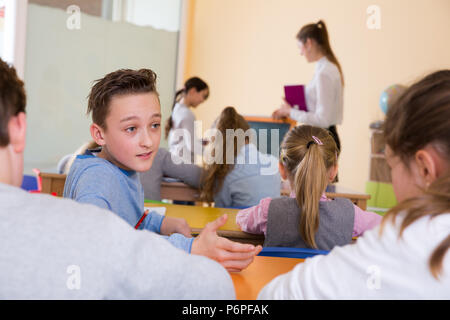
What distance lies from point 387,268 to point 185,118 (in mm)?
4145

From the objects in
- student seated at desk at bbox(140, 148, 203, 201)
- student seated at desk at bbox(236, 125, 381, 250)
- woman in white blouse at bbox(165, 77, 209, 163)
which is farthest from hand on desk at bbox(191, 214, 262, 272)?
woman in white blouse at bbox(165, 77, 209, 163)

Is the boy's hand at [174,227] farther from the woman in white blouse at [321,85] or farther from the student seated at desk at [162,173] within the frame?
the woman in white blouse at [321,85]

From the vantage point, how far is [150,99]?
1.54 m

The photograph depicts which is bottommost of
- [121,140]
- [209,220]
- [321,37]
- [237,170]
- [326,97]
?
[209,220]

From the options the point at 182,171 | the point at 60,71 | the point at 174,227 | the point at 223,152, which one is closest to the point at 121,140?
the point at 174,227

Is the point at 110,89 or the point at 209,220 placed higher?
the point at 110,89

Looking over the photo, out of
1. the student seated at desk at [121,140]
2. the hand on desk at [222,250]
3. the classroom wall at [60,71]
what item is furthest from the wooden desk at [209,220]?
the classroom wall at [60,71]

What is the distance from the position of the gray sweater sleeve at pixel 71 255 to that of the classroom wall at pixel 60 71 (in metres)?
4.18

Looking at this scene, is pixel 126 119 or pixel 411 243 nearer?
pixel 411 243

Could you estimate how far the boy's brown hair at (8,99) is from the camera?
0.71 metres

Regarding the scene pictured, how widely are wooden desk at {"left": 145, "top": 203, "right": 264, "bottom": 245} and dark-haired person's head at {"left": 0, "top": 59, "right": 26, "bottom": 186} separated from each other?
3.90ft

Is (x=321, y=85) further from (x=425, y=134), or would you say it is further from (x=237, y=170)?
(x=425, y=134)

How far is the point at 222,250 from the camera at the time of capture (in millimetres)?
1093

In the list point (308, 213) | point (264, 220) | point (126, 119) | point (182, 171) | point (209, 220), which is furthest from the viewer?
point (182, 171)
